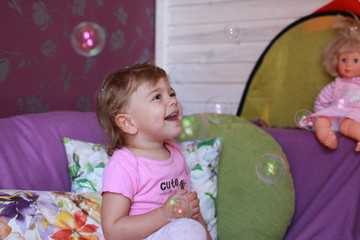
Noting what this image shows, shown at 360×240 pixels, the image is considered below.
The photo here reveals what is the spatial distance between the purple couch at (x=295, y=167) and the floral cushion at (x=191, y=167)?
55 mm

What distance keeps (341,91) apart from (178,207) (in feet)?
3.87

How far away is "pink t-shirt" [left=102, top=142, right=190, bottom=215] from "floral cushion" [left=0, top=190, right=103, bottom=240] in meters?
0.14

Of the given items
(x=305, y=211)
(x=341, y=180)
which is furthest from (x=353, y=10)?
(x=305, y=211)

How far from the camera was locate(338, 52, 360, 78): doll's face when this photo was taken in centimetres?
178

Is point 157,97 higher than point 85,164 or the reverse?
higher

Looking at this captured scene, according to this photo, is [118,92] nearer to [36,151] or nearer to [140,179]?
[140,179]

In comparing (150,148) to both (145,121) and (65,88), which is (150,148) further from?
(65,88)

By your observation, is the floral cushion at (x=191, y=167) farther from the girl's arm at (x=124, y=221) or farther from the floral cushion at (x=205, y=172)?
the girl's arm at (x=124, y=221)

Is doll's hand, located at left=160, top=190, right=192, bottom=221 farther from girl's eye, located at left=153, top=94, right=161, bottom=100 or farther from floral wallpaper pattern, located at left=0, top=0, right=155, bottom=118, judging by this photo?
floral wallpaper pattern, located at left=0, top=0, right=155, bottom=118

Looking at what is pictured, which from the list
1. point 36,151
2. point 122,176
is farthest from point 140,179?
point 36,151

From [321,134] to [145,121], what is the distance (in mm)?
791

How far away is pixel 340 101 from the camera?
168 cm

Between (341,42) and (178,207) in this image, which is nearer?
(178,207)

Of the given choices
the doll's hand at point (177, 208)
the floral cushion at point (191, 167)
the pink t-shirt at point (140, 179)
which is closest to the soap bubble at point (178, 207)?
the doll's hand at point (177, 208)
